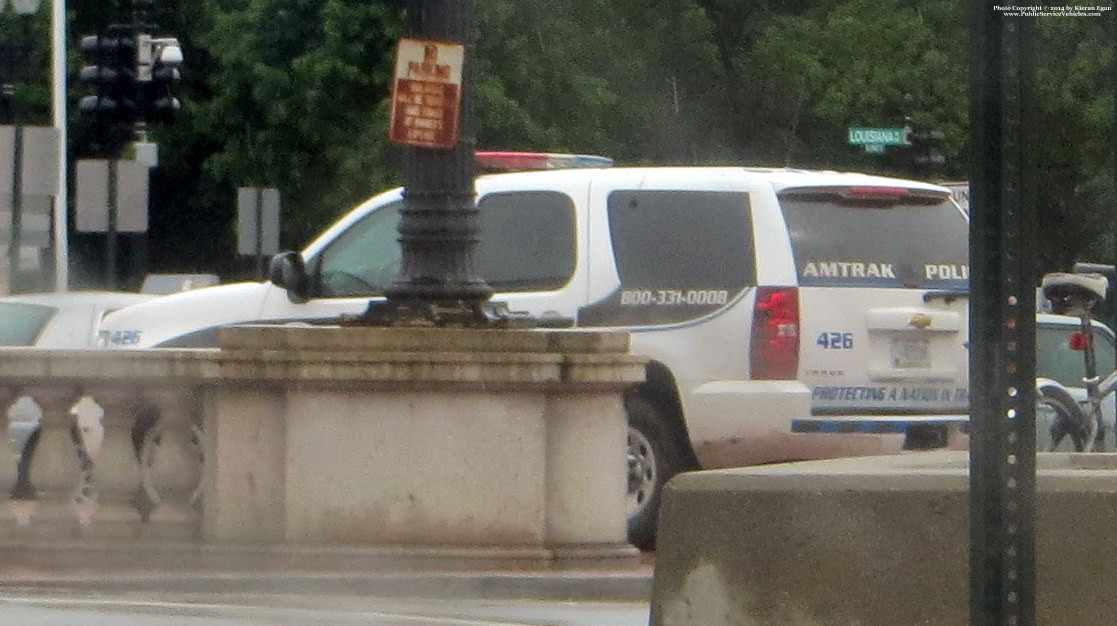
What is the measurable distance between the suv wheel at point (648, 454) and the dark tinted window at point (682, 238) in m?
0.63

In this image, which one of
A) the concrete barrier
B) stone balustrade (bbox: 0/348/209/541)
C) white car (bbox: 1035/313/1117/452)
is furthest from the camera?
white car (bbox: 1035/313/1117/452)

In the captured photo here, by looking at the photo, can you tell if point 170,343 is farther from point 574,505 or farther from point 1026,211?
point 1026,211

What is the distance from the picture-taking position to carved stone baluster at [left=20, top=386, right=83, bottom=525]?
A: 9.16 metres

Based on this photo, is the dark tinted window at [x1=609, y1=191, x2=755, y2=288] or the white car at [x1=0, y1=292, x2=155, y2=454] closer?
the dark tinted window at [x1=609, y1=191, x2=755, y2=288]

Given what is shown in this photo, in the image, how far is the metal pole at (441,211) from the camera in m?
9.06

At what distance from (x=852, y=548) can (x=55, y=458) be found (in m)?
4.92

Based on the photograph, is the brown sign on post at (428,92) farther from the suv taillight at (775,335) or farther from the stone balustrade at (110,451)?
the suv taillight at (775,335)

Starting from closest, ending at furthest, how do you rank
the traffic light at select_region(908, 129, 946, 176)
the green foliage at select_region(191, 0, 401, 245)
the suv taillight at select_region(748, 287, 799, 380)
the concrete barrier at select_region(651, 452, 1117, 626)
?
the concrete barrier at select_region(651, 452, 1117, 626) → the suv taillight at select_region(748, 287, 799, 380) → the traffic light at select_region(908, 129, 946, 176) → the green foliage at select_region(191, 0, 401, 245)

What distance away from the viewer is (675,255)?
1101 cm

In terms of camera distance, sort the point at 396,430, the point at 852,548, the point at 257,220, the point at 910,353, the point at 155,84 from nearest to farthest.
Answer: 1. the point at 852,548
2. the point at 396,430
3. the point at 910,353
4. the point at 155,84
5. the point at 257,220

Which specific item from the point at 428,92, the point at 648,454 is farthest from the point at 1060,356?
the point at 428,92

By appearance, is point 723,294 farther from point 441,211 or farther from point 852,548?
point 852,548

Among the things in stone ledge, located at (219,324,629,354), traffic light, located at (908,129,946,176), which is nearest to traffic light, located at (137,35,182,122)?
traffic light, located at (908,129,946,176)

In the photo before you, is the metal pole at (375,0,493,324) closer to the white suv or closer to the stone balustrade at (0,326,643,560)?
the stone balustrade at (0,326,643,560)
